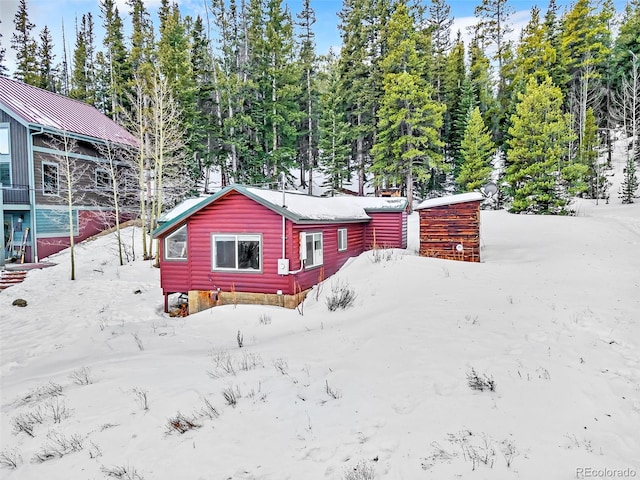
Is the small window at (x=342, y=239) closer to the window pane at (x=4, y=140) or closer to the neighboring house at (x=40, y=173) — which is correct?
the neighboring house at (x=40, y=173)

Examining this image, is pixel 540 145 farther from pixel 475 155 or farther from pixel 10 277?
pixel 10 277

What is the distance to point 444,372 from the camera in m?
4.97

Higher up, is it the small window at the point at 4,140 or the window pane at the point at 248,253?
the small window at the point at 4,140

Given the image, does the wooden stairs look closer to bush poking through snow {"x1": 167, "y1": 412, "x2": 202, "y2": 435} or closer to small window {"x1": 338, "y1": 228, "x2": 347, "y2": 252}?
small window {"x1": 338, "y1": 228, "x2": 347, "y2": 252}

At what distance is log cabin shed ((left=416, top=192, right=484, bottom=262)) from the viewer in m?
14.0

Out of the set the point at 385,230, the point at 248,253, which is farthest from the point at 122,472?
the point at 385,230

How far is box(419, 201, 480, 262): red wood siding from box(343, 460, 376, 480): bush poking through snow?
12111 mm

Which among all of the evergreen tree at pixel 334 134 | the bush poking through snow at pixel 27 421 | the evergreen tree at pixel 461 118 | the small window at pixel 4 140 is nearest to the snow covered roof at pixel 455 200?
the bush poking through snow at pixel 27 421

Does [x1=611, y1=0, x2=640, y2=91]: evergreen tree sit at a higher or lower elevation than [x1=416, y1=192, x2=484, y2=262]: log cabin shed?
higher

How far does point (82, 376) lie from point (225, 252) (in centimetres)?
600

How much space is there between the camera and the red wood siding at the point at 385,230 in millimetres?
16875

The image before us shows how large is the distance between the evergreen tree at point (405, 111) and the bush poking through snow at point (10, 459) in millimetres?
23711

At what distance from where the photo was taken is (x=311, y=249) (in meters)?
12.4

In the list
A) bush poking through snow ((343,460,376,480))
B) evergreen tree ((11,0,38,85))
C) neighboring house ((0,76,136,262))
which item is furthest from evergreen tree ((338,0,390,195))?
evergreen tree ((11,0,38,85))
